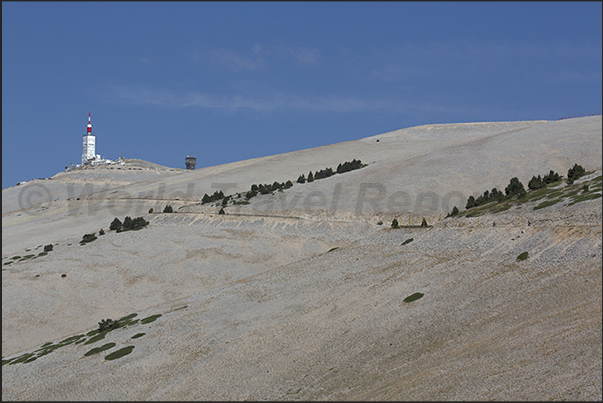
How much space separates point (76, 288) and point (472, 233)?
3156 cm

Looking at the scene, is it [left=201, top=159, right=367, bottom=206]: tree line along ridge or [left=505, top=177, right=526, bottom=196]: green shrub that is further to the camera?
[left=201, top=159, right=367, bottom=206]: tree line along ridge

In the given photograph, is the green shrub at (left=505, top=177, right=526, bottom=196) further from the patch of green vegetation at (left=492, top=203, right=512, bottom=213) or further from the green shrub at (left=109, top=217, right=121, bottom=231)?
the green shrub at (left=109, top=217, right=121, bottom=231)

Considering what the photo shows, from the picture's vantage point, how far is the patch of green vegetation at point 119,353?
1404 inches

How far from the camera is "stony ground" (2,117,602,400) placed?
967 inches

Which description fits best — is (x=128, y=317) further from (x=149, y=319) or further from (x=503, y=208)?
Answer: (x=503, y=208)

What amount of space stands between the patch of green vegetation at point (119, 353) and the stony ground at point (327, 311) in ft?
1.76

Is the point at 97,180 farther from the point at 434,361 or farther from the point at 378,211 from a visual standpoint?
the point at 434,361

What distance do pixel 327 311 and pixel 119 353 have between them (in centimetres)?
1205

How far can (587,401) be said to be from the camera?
67.0 feet

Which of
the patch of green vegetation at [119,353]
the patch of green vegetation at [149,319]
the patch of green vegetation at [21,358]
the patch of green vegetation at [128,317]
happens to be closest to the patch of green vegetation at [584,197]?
the patch of green vegetation at [149,319]

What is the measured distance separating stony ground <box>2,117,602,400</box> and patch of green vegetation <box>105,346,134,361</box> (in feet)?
1.76

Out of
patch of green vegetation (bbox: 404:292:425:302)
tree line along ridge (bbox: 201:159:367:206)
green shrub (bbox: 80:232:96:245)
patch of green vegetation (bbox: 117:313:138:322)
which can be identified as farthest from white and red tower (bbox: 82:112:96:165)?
patch of green vegetation (bbox: 404:292:425:302)

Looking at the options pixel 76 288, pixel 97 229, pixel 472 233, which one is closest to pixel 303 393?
pixel 472 233

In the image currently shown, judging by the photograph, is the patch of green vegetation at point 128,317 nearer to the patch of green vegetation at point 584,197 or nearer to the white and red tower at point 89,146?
the patch of green vegetation at point 584,197
